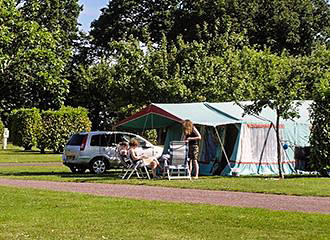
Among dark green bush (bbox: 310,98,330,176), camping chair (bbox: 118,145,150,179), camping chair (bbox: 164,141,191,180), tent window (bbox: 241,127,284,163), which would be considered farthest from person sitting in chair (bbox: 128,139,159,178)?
dark green bush (bbox: 310,98,330,176)

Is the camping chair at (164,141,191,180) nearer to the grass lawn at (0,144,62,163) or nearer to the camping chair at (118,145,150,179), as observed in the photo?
the camping chair at (118,145,150,179)

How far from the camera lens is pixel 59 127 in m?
45.9

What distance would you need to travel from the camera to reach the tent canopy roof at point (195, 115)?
23516mm

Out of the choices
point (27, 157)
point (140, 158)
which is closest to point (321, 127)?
point (140, 158)

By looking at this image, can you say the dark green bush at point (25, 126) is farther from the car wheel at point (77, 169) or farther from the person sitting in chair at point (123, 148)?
the person sitting in chair at point (123, 148)

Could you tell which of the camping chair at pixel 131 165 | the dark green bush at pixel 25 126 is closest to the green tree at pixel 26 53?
the camping chair at pixel 131 165

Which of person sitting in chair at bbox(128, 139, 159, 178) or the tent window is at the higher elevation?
the tent window

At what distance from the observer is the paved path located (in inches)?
540

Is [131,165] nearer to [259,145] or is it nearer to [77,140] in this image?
[77,140]

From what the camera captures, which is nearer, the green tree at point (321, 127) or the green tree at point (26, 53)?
the green tree at point (321, 127)

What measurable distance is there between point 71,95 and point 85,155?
34.4m

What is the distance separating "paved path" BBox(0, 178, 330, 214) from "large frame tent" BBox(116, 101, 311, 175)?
5.66m

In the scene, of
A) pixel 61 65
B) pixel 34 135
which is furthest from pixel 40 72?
pixel 34 135

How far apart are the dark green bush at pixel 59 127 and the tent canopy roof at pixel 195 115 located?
1969 centimetres
